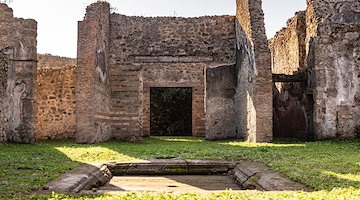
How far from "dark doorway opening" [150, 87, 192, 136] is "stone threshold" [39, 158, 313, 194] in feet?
47.2

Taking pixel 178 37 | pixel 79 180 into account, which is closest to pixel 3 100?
pixel 79 180

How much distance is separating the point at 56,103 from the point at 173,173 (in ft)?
26.0

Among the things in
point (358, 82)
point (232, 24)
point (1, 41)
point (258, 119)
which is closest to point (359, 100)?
point (358, 82)

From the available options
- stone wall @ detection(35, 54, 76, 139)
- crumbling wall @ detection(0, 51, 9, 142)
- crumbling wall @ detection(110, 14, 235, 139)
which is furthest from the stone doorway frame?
crumbling wall @ detection(0, 51, 9, 142)

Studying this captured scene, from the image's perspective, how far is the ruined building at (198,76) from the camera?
40.0 feet

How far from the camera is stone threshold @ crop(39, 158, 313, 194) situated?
15.2ft

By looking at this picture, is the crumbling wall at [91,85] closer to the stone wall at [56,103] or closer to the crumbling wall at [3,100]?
the stone wall at [56,103]

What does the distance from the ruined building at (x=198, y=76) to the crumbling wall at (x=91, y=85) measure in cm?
3

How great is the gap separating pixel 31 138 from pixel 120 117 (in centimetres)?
321

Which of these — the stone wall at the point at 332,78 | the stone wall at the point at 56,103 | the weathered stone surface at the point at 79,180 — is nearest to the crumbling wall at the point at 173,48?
the stone wall at the point at 56,103

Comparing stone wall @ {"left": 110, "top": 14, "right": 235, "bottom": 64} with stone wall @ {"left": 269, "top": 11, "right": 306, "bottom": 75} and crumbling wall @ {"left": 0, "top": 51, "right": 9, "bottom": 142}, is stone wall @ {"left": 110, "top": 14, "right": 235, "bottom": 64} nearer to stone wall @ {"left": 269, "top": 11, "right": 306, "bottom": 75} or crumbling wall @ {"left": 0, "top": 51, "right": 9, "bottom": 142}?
stone wall @ {"left": 269, "top": 11, "right": 306, "bottom": 75}

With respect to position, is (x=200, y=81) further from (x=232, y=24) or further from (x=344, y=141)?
(x=344, y=141)

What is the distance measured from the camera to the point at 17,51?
11883mm

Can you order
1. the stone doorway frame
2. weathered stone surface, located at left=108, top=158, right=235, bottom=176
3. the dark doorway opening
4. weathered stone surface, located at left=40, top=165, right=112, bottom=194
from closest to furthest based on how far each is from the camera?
weathered stone surface, located at left=40, top=165, right=112, bottom=194 → weathered stone surface, located at left=108, top=158, right=235, bottom=176 → the stone doorway frame → the dark doorway opening
